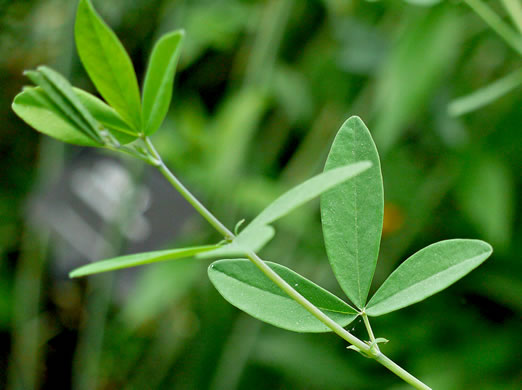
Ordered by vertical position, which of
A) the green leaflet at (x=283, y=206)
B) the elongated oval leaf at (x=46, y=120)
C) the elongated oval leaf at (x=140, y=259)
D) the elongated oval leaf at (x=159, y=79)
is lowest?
the elongated oval leaf at (x=140, y=259)

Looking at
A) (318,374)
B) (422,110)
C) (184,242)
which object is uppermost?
(422,110)

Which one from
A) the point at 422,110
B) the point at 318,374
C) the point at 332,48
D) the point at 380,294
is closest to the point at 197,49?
the point at 332,48

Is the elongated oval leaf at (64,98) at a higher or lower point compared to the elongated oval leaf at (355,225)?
higher

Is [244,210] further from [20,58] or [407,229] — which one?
[20,58]
